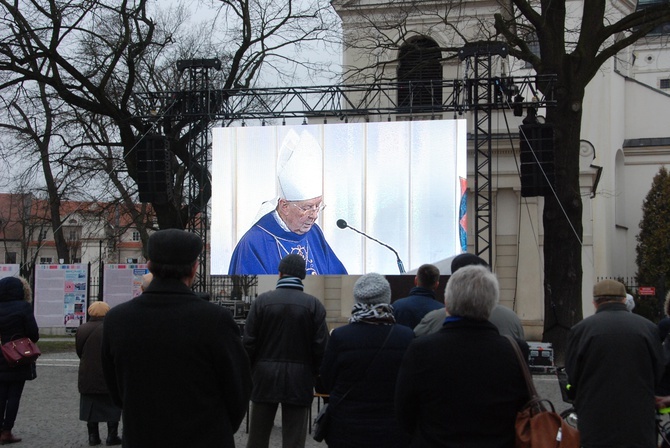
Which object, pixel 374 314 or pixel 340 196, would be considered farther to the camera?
pixel 340 196

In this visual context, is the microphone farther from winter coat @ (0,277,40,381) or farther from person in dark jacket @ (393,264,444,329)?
person in dark jacket @ (393,264,444,329)

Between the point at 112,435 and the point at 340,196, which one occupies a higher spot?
the point at 340,196

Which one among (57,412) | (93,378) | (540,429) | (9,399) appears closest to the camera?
(540,429)

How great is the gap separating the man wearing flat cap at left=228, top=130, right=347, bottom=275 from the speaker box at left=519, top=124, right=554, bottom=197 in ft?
12.9

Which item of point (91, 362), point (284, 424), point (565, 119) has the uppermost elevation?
point (565, 119)

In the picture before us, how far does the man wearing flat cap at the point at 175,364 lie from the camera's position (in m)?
3.51

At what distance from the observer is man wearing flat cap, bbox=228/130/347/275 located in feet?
54.6

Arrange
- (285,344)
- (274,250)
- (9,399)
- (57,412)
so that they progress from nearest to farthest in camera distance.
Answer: (285,344) → (9,399) → (57,412) → (274,250)

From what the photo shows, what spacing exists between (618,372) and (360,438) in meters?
1.85

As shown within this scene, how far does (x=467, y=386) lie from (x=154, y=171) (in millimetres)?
14186

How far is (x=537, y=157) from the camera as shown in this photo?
1560 centimetres

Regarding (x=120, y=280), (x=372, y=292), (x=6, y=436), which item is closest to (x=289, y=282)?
(x=372, y=292)

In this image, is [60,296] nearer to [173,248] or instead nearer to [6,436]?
A: [6,436]

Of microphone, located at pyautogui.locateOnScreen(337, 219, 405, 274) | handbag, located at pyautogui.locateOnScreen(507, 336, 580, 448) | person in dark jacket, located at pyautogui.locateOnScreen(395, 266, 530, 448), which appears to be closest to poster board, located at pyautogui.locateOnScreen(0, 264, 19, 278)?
microphone, located at pyautogui.locateOnScreen(337, 219, 405, 274)
